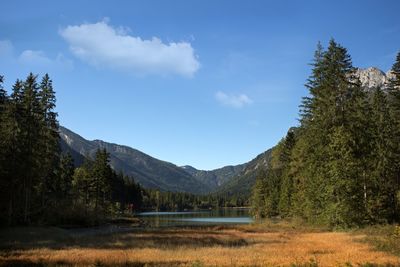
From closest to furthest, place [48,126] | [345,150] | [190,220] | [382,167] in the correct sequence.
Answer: [345,150] < [382,167] < [48,126] < [190,220]

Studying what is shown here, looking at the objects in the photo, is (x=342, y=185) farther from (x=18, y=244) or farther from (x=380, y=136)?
(x=18, y=244)

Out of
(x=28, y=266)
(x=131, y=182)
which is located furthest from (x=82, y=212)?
(x=131, y=182)

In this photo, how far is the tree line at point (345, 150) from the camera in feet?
128

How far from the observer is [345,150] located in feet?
130

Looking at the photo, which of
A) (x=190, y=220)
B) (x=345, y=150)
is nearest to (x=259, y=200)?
(x=190, y=220)

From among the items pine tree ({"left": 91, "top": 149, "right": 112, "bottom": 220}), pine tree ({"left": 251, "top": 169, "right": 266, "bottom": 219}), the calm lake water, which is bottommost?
the calm lake water

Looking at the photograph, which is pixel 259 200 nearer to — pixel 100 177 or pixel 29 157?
pixel 100 177

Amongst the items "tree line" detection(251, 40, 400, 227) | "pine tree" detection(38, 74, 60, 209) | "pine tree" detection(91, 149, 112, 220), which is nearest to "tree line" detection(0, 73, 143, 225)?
"pine tree" detection(38, 74, 60, 209)

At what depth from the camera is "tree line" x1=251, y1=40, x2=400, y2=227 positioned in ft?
128

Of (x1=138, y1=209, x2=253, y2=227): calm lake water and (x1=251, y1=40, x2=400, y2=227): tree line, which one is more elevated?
(x1=251, y1=40, x2=400, y2=227): tree line

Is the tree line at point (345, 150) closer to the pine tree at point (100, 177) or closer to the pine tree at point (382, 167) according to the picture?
the pine tree at point (382, 167)

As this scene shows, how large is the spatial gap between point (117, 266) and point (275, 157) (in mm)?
68234

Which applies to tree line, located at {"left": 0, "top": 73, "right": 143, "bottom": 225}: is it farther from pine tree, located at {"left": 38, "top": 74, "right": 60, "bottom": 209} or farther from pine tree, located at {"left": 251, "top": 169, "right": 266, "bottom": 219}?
pine tree, located at {"left": 251, "top": 169, "right": 266, "bottom": 219}

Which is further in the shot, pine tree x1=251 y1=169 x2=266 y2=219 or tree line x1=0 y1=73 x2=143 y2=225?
pine tree x1=251 y1=169 x2=266 y2=219
